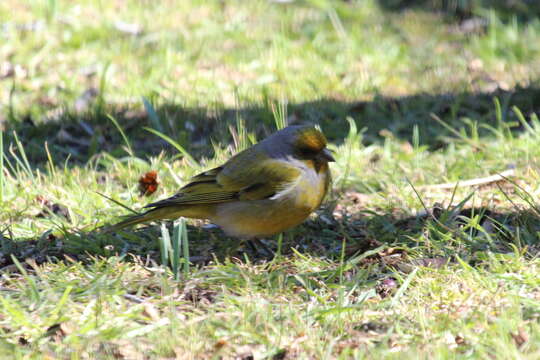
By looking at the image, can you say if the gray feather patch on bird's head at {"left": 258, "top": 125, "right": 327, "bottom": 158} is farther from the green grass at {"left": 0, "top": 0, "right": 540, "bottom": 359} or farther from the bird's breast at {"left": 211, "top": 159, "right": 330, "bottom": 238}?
the green grass at {"left": 0, "top": 0, "right": 540, "bottom": 359}

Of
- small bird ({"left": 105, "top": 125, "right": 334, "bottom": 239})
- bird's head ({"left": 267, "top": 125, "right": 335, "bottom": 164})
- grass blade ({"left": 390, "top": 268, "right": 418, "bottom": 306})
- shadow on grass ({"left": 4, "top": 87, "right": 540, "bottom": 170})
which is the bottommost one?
shadow on grass ({"left": 4, "top": 87, "right": 540, "bottom": 170})

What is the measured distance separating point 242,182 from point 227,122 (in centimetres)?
165

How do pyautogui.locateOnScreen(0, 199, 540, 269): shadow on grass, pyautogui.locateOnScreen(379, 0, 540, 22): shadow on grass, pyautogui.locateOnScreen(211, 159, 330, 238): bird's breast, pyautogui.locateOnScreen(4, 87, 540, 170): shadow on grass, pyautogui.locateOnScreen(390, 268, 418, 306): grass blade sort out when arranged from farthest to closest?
pyautogui.locateOnScreen(379, 0, 540, 22): shadow on grass
pyautogui.locateOnScreen(4, 87, 540, 170): shadow on grass
pyautogui.locateOnScreen(211, 159, 330, 238): bird's breast
pyautogui.locateOnScreen(0, 199, 540, 269): shadow on grass
pyautogui.locateOnScreen(390, 268, 418, 306): grass blade

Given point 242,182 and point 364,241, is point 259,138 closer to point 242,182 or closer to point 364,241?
point 242,182

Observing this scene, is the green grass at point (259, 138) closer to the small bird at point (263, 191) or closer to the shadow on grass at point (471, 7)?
the shadow on grass at point (471, 7)

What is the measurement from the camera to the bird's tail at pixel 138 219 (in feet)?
13.3

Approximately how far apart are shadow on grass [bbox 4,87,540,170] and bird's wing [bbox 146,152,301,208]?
128 cm

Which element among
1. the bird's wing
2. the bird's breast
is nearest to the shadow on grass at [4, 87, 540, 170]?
the bird's wing

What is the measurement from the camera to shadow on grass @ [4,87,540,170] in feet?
18.8

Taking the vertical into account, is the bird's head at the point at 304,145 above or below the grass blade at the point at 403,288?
above

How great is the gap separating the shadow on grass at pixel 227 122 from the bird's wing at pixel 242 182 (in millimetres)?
1275

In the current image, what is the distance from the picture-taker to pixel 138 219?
409cm

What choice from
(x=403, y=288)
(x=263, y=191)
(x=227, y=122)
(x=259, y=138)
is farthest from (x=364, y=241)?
(x=227, y=122)

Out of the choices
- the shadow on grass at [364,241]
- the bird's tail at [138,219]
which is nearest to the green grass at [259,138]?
the shadow on grass at [364,241]
